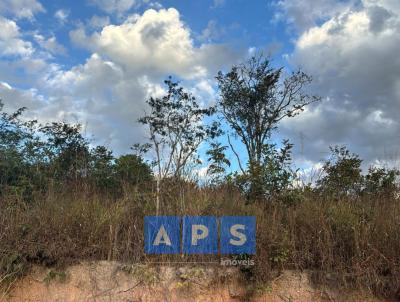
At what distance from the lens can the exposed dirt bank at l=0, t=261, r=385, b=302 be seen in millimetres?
5648

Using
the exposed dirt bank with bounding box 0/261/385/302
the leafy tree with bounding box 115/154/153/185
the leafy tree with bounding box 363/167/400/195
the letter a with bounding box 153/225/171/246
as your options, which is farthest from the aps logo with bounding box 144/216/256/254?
the leafy tree with bounding box 363/167/400/195

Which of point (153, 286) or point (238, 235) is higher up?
point (238, 235)

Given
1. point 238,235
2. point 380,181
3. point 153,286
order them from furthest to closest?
1. point 380,181
2. point 238,235
3. point 153,286

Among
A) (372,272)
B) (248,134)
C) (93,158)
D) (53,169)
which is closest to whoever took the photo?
(372,272)

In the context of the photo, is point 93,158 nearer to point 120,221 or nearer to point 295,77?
point 120,221

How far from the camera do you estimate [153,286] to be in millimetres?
5699

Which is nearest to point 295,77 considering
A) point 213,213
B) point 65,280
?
point 213,213

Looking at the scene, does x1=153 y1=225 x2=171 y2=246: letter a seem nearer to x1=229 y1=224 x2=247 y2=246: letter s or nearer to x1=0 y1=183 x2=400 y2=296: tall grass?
x1=0 y1=183 x2=400 y2=296: tall grass

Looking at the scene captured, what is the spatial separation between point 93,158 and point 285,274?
15.5 ft

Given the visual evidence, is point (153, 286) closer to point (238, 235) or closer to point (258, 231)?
Result: point (238, 235)

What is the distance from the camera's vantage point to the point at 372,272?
18.1 feet

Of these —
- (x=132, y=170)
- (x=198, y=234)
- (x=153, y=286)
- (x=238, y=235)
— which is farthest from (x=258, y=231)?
(x=132, y=170)

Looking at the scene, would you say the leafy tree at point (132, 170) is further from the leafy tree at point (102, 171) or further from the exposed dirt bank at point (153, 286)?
the exposed dirt bank at point (153, 286)

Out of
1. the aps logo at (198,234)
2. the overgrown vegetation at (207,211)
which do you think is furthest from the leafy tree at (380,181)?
the aps logo at (198,234)
